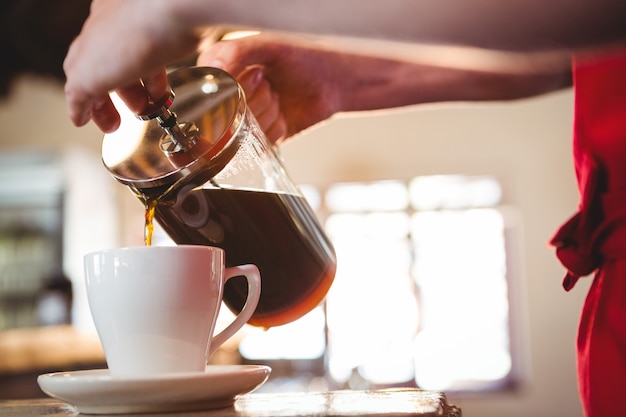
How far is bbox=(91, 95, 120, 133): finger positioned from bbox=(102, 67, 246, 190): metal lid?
30mm

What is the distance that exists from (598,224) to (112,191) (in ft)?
18.9

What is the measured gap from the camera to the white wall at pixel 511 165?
542cm

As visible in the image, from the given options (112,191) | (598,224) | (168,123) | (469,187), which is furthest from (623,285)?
(112,191)

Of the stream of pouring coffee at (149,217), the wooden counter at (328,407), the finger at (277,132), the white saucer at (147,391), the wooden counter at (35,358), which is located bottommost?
the wooden counter at (35,358)

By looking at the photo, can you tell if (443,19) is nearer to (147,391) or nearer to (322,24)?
(322,24)

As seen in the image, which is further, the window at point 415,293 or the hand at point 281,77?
the window at point 415,293

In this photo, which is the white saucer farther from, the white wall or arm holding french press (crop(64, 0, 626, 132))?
the white wall

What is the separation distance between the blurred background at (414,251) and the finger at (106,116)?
4.62 meters

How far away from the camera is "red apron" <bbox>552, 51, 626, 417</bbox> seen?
0.75m

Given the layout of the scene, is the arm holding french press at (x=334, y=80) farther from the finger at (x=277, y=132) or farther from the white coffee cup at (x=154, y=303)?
the white coffee cup at (x=154, y=303)

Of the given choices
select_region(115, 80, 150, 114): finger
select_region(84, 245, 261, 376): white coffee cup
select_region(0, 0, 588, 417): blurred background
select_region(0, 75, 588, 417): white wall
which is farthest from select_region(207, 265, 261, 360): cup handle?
select_region(0, 75, 588, 417): white wall

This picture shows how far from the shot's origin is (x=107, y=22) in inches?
19.4

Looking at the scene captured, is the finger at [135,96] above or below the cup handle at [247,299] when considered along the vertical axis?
above

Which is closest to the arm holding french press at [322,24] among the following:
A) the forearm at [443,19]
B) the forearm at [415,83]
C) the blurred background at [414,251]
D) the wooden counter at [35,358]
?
the forearm at [443,19]
